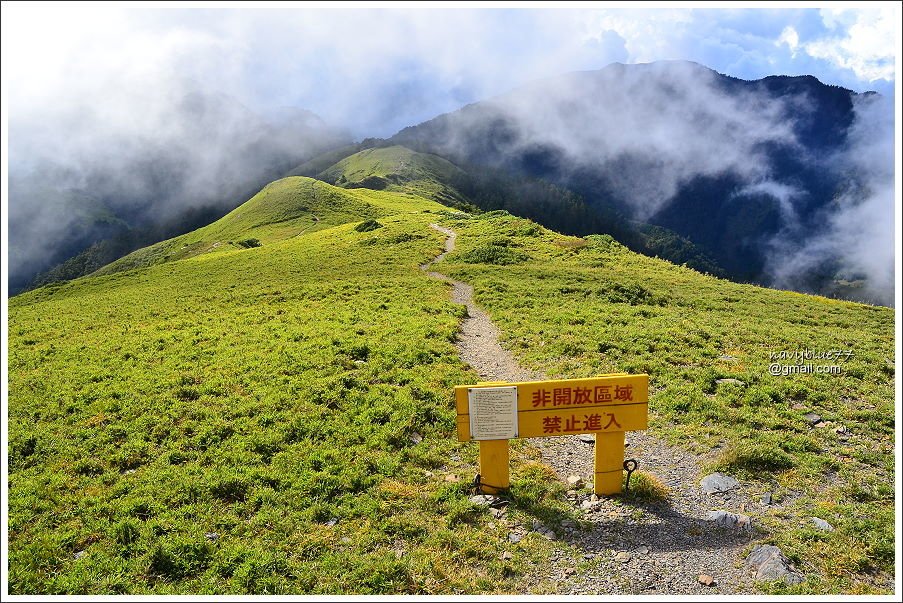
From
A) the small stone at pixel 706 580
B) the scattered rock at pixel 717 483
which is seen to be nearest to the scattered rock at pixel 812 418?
the scattered rock at pixel 717 483

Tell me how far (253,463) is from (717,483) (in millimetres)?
10078

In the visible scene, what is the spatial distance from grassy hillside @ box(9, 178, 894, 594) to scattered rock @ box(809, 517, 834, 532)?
16 centimetres

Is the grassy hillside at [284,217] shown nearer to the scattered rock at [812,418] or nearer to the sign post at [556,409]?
the sign post at [556,409]

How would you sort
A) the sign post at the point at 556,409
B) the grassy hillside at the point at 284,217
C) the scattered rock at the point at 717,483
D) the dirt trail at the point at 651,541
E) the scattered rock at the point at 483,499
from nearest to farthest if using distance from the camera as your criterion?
the dirt trail at the point at 651,541, the sign post at the point at 556,409, the scattered rock at the point at 483,499, the scattered rock at the point at 717,483, the grassy hillside at the point at 284,217

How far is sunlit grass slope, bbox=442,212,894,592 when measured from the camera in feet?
28.5

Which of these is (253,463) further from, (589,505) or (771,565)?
(771,565)

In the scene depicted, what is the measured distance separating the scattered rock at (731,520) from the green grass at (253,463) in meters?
2.72

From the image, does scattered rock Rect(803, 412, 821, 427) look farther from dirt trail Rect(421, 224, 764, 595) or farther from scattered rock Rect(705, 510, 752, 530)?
scattered rock Rect(705, 510, 752, 530)

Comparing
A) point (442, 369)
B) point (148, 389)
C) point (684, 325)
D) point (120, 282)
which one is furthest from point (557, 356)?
point (120, 282)

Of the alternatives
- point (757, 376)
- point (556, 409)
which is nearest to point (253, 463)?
point (556, 409)

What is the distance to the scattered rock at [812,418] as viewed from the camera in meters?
12.6

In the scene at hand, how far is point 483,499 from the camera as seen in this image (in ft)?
31.5

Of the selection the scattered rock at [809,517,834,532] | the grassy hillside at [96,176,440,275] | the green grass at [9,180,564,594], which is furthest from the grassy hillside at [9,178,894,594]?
the grassy hillside at [96,176,440,275]

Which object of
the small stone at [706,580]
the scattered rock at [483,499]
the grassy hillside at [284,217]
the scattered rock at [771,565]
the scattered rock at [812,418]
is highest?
the grassy hillside at [284,217]
